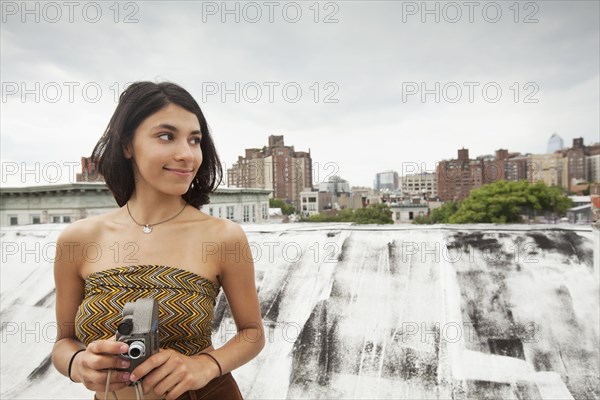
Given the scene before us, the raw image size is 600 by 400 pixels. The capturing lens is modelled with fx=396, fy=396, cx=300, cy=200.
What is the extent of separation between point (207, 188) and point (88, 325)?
0.60 metres

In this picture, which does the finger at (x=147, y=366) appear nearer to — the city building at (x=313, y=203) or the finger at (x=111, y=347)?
the finger at (x=111, y=347)

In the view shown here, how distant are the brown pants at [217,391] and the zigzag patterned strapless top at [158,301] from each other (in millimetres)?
136

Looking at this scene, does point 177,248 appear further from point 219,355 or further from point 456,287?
point 456,287

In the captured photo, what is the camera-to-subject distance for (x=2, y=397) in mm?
2557

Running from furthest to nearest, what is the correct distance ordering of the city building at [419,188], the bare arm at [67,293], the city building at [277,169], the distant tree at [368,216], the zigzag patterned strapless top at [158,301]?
the city building at [419,188]
the distant tree at [368,216]
the city building at [277,169]
the bare arm at [67,293]
the zigzag patterned strapless top at [158,301]

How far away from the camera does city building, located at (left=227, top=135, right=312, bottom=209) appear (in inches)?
903

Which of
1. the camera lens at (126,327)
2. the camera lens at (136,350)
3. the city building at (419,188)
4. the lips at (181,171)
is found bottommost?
the camera lens at (136,350)

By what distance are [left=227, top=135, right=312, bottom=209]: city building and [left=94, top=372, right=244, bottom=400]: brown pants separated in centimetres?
1604

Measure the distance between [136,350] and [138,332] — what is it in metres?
0.04

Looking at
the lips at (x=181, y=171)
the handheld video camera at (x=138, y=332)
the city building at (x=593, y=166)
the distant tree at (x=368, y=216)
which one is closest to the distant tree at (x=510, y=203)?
the distant tree at (x=368, y=216)

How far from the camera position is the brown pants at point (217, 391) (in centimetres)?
121

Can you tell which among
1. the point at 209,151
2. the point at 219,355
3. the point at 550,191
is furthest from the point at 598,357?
the point at 550,191

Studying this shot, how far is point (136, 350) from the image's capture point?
0.97 meters

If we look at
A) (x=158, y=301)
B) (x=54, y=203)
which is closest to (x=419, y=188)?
(x=54, y=203)
